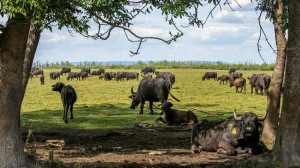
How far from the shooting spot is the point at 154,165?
26.2 ft

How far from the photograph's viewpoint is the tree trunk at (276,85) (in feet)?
33.8

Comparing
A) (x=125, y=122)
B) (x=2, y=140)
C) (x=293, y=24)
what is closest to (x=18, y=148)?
(x=2, y=140)

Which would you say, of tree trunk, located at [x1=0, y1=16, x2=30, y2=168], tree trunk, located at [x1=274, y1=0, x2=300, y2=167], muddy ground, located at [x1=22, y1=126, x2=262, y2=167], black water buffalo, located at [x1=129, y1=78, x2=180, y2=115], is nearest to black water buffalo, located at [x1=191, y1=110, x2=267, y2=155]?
muddy ground, located at [x1=22, y1=126, x2=262, y2=167]

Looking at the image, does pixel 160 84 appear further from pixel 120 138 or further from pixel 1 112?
pixel 1 112

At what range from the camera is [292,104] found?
23.7 feet

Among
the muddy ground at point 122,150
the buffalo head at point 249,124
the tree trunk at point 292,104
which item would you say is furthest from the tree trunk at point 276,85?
the tree trunk at point 292,104

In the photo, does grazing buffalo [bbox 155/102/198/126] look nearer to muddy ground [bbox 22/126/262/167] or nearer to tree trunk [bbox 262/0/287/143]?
muddy ground [bbox 22/126/262/167]

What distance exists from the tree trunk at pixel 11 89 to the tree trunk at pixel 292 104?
206 inches

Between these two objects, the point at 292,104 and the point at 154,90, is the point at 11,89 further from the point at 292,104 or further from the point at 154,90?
the point at 154,90

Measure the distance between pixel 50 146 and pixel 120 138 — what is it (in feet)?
7.87

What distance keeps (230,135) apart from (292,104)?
2291 millimetres

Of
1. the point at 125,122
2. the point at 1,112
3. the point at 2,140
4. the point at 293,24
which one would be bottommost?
the point at 125,122

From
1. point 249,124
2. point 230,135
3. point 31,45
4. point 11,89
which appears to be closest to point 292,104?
point 249,124

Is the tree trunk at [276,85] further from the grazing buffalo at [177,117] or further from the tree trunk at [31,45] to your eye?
the tree trunk at [31,45]
